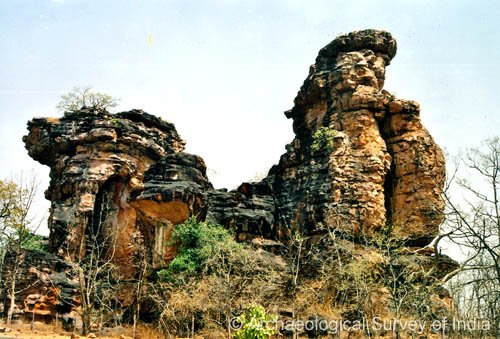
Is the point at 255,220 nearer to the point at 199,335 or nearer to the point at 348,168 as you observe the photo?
the point at 348,168

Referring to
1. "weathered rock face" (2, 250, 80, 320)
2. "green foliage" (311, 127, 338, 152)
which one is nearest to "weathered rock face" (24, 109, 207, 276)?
"weathered rock face" (2, 250, 80, 320)

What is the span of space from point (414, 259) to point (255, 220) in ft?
32.0

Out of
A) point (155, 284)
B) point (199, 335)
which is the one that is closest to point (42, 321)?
point (155, 284)

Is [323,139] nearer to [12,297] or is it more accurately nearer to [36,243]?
[12,297]

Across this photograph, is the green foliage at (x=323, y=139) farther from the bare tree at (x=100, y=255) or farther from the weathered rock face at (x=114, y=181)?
the bare tree at (x=100, y=255)

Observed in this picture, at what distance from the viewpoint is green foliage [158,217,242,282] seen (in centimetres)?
2536

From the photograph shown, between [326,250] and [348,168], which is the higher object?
[348,168]

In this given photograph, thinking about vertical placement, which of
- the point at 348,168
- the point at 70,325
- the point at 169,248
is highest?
the point at 348,168

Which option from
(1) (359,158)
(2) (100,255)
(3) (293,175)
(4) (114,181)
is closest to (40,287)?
(2) (100,255)

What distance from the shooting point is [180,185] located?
27.6 meters

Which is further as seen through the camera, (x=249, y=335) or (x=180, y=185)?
(x=180, y=185)

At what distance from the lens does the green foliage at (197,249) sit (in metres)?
25.4

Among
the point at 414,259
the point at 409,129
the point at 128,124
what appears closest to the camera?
the point at 414,259

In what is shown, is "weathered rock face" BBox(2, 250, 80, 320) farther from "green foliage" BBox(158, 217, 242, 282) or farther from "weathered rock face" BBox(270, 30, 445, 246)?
"weathered rock face" BBox(270, 30, 445, 246)
